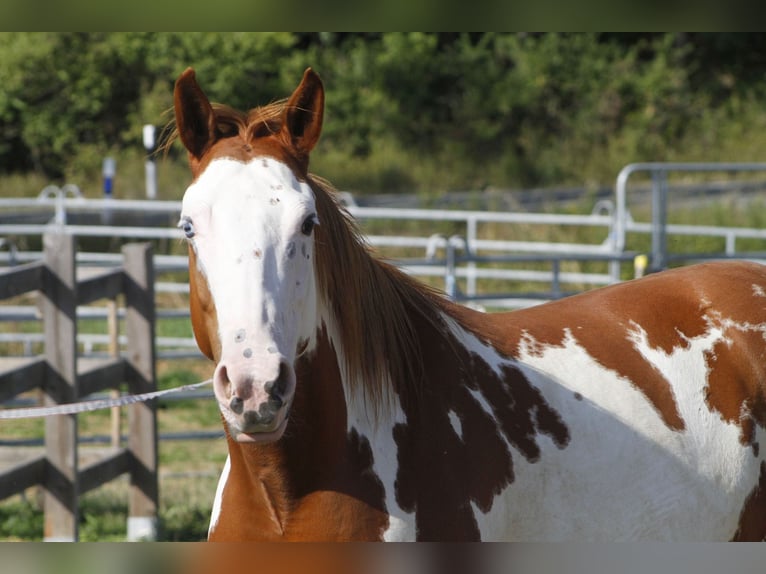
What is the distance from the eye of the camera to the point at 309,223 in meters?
2.08

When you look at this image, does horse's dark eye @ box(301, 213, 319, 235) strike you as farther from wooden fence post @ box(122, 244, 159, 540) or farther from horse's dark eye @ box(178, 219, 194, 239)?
wooden fence post @ box(122, 244, 159, 540)

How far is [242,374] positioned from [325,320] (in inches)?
16.5

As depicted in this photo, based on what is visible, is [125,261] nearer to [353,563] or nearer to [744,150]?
[353,563]

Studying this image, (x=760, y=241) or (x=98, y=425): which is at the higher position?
(x=760, y=241)

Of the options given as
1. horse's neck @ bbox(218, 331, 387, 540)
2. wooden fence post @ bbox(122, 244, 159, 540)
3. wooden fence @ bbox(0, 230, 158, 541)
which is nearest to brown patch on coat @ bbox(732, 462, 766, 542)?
horse's neck @ bbox(218, 331, 387, 540)

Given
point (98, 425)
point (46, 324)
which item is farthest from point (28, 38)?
point (46, 324)

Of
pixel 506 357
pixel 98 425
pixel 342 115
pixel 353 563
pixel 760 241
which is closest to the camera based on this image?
pixel 353 563

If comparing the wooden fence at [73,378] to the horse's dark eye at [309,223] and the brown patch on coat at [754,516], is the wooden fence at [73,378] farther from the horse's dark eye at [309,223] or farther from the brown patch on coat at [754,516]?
the brown patch on coat at [754,516]

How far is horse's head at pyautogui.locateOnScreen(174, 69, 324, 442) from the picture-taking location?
187cm

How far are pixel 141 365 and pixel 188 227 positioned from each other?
3383mm

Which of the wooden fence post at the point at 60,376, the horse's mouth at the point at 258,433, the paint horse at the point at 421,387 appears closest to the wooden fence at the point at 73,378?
the wooden fence post at the point at 60,376

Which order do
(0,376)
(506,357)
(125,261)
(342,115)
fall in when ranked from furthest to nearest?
(342,115)
(125,261)
(0,376)
(506,357)

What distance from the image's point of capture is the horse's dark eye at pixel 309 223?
2.06 m

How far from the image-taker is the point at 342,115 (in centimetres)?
2266
